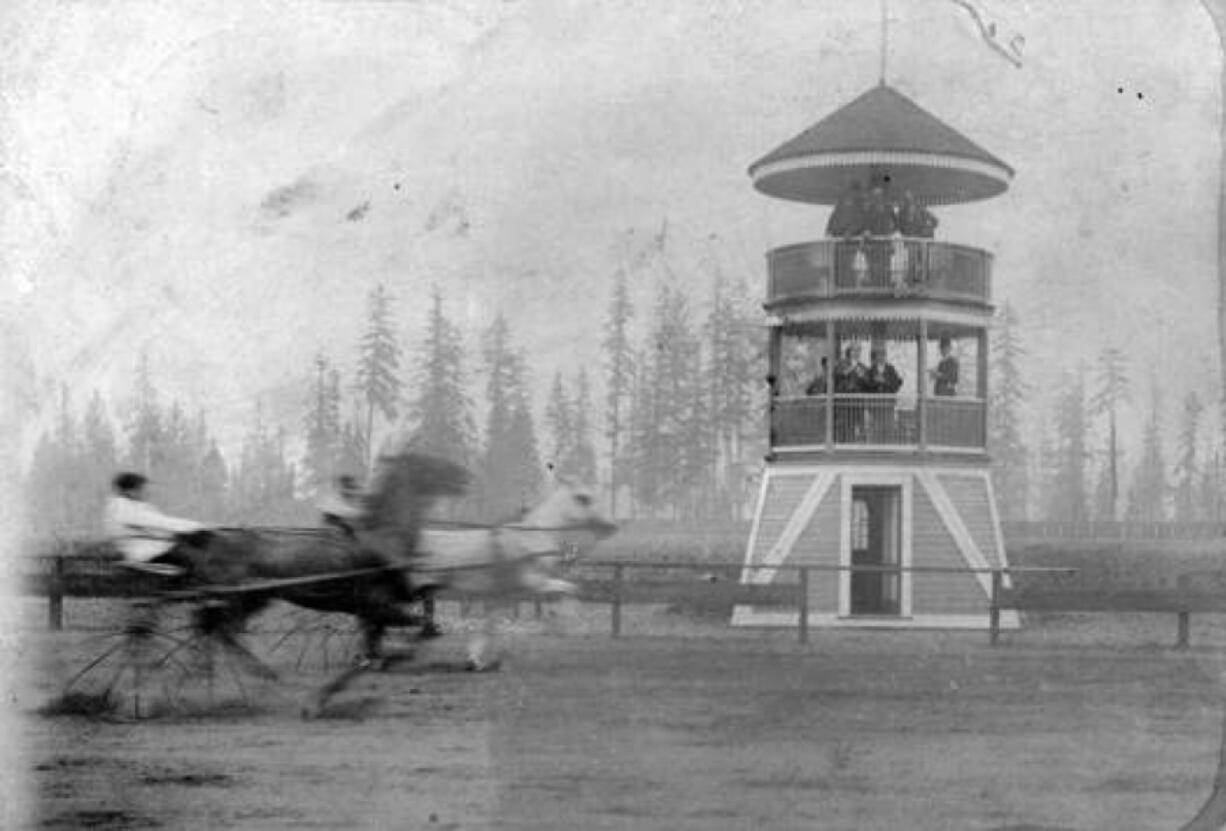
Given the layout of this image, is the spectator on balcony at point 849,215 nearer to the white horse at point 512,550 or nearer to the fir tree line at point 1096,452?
the fir tree line at point 1096,452

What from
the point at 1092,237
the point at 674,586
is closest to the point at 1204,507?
the point at 1092,237

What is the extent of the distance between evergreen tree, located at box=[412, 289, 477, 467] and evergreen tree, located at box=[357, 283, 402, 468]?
0.69 ft

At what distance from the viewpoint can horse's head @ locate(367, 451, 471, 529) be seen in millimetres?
11594

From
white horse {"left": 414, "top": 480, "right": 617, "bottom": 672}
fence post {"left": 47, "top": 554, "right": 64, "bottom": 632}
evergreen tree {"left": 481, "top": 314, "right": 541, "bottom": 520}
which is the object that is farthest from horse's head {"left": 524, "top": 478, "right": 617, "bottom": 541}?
fence post {"left": 47, "top": 554, "right": 64, "bottom": 632}

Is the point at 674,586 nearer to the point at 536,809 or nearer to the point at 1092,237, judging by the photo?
the point at 1092,237

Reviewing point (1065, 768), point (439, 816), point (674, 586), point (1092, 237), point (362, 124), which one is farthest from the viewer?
point (674, 586)

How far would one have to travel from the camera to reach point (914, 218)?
2191 cm

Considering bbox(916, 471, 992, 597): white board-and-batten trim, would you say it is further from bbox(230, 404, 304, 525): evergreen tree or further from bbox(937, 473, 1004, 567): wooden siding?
bbox(230, 404, 304, 525): evergreen tree

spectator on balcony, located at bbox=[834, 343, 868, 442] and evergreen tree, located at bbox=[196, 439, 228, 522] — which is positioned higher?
spectator on balcony, located at bbox=[834, 343, 868, 442]

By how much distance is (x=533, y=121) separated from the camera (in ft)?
48.4

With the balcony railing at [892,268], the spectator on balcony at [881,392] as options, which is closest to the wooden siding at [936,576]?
the spectator on balcony at [881,392]

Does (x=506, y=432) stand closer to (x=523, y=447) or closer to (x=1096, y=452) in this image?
(x=523, y=447)

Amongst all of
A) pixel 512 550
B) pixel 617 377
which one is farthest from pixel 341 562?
pixel 617 377

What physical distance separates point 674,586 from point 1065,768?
29.4ft
